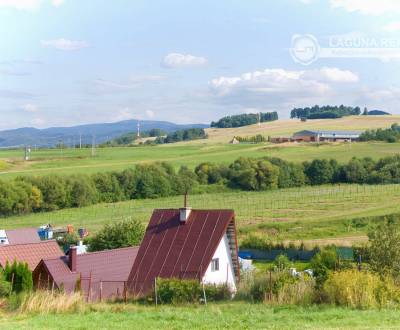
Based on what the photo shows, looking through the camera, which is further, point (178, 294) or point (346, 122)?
point (346, 122)

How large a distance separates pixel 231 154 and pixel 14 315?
93.1 m

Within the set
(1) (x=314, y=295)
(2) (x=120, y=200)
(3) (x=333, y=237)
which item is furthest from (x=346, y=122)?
(1) (x=314, y=295)

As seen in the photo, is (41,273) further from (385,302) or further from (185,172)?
(185,172)

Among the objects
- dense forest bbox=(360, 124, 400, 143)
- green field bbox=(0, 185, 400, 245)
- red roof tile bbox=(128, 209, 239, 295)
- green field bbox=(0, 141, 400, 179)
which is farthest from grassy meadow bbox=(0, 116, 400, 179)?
red roof tile bbox=(128, 209, 239, 295)

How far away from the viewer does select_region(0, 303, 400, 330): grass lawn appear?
462 inches

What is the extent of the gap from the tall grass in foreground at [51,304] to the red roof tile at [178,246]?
6641 millimetres

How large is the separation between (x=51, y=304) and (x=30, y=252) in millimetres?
15227

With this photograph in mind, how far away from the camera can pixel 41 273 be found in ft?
83.3

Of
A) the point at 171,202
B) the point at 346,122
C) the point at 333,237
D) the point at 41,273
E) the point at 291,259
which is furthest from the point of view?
the point at 346,122

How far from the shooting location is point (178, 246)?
23172 millimetres

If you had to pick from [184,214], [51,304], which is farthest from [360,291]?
[184,214]

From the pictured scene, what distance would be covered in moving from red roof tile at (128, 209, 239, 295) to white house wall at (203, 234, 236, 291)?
0.35 metres

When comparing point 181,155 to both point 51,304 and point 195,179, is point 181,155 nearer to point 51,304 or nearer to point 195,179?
point 195,179

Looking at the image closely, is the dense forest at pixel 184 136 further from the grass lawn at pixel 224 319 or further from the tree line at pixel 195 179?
the grass lawn at pixel 224 319
